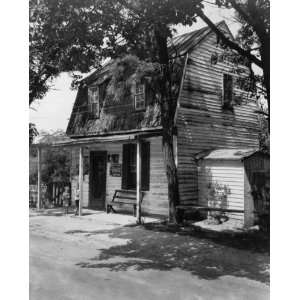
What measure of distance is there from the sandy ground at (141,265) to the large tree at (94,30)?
3.54 meters

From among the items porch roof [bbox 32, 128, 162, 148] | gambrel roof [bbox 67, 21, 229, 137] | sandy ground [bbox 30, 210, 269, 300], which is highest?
gambrel roof [bbox 67, 21, 229, 137]

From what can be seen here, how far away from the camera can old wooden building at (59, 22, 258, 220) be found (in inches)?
526

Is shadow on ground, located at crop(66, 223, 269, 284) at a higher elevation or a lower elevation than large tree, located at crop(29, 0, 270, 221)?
lower

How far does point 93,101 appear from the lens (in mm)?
16641

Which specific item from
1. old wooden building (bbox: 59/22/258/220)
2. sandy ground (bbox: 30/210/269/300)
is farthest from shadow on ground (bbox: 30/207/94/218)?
sandy ground (bbox: 30/210/269/300)

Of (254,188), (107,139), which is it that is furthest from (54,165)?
(254,188)

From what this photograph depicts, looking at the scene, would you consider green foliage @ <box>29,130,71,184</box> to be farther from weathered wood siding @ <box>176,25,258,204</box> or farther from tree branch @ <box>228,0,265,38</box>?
tree branch @ <box>228,0,265,38</box>

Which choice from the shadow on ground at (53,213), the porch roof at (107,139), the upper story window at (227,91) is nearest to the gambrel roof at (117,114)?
the porch roof at (107,139)

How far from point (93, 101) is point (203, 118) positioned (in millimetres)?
5129

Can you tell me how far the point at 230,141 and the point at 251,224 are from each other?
3779 mm

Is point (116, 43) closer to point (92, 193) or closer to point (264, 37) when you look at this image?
point (264, 37)

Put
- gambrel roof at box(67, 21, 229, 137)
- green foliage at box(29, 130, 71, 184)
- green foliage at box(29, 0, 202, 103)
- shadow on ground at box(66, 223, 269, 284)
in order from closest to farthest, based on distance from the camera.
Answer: shadow on ground at box(66, 223, 269, 284) < green foliage at box(29, 0, 202, 103) < gambrel roof at box(67, 21, 229, 137) < green foliage at box(29, 130, 71, 184)

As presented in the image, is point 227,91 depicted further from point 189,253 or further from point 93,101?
point 189,253

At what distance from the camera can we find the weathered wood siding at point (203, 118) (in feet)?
43.8
